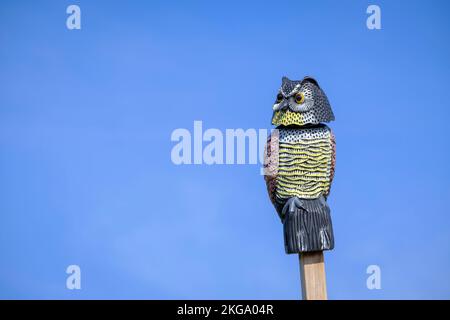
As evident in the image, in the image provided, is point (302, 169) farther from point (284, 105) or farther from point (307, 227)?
point (284, 105)

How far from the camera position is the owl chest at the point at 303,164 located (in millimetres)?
13609

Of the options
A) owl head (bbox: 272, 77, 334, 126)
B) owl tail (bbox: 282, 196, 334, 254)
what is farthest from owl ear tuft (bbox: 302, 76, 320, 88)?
owl tail (bbox: 282, 196, 334, 254)

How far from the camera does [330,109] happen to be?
1407 centimetres

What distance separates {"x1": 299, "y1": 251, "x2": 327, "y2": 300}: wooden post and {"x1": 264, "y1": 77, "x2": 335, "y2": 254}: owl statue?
22cm

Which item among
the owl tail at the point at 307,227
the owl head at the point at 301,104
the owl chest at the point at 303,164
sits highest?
the owl head at the point at 301,104

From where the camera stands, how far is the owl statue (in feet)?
44.2

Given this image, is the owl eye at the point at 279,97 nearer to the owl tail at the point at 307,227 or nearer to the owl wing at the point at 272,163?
the owl wing at the point at 272,163

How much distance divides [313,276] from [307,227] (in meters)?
0.71

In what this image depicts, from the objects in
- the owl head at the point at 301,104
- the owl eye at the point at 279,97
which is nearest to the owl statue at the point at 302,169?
the owl head at the point at 301,104

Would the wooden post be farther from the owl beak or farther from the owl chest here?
the owl beak

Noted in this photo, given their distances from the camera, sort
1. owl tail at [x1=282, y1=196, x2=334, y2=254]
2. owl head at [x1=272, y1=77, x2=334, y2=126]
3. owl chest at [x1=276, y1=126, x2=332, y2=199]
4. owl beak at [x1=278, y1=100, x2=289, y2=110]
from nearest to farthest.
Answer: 1. owl tail at [x1=282, y1=196, x2=334, y2=254]
2. owl chest at [x1=276, y1=126, x2=332, y2=199]
3. owl head at [x1=272, y1=77, x2=334, y2=126]
4. owl beak at [x1=278, y1=100, x2=289, y2=110]
